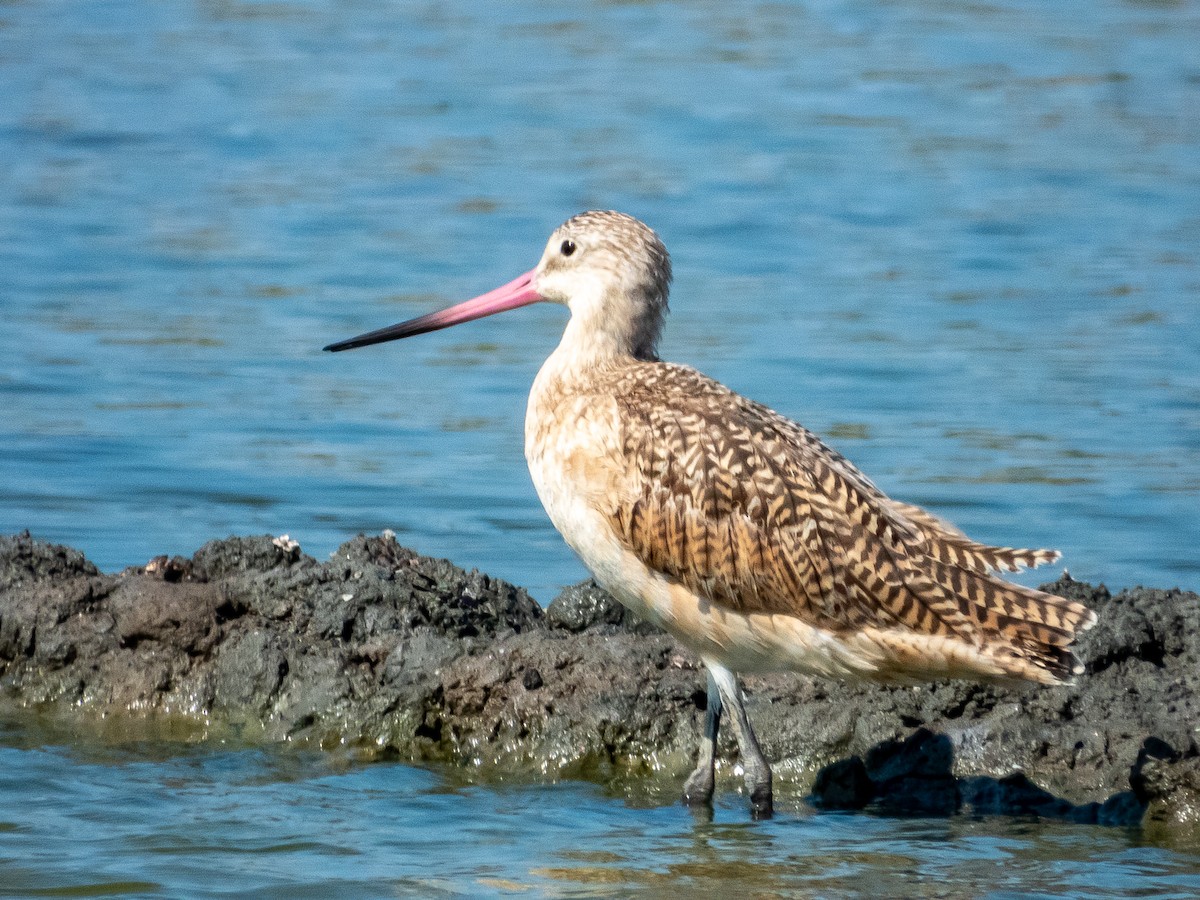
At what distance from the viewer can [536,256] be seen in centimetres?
1562

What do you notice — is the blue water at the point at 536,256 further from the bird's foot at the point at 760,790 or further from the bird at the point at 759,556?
the bird at the point at 759,556

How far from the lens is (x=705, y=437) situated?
6.77 meters

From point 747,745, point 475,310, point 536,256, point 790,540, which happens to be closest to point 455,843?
point 747,745

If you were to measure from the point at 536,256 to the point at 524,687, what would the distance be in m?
8.70

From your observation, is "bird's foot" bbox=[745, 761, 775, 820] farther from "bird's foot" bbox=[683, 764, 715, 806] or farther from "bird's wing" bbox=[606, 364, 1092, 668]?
"bird's wing" bbox=[606, 364, 1092, 668]

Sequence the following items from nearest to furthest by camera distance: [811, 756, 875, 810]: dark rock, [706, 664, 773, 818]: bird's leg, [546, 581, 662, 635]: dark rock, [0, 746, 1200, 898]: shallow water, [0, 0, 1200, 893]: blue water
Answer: [0, 746, 1200, 898]: shallow water → [706, 664, 773, 818]: bird's leg → [811, 756, 875, 810]: dark rock → [546, 581, 662, 635]: dark rock → [0, 0, 1200, 893]: blue water

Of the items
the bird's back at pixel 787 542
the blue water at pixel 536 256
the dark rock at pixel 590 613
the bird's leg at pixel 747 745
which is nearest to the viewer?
the bird's back at pixel 787 542

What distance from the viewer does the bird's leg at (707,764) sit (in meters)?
6.88

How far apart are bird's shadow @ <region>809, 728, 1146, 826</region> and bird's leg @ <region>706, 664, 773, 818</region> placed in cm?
27

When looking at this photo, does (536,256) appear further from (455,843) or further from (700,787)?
(455,843)

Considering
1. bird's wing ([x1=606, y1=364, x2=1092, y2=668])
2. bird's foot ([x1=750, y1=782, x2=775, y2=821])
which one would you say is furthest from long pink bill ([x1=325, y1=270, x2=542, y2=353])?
bird's foot ([x1=750, y1=782, x2=775, y2=821])

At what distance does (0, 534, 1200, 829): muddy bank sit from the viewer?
6.89 m

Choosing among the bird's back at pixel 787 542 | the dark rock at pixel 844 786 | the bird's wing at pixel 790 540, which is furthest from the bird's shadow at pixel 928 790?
the bird's wing at pixel 790 540

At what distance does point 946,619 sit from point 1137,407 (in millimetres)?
6248
